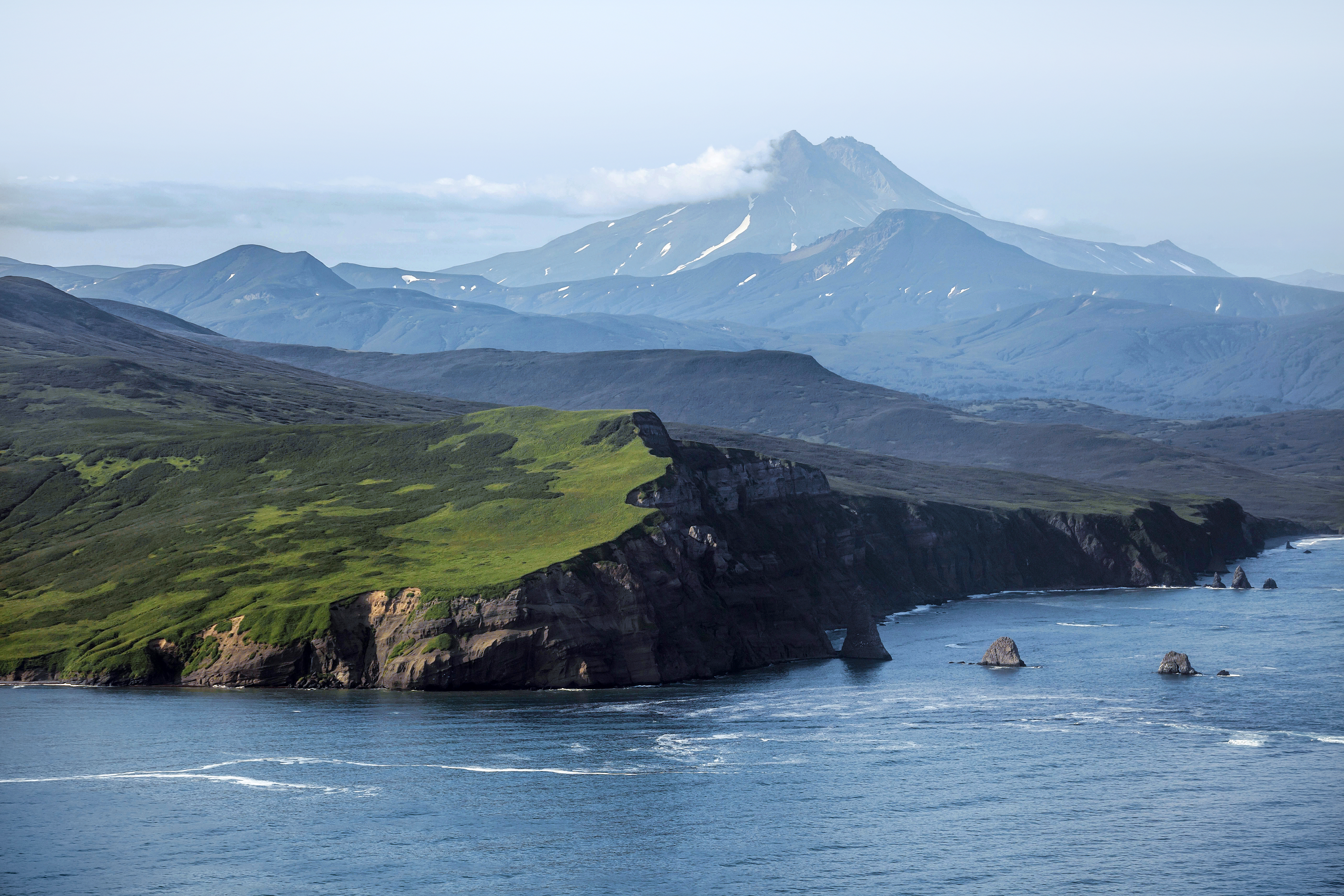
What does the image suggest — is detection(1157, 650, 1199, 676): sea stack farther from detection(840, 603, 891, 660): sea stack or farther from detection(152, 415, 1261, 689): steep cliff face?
detection(152, 415, 1261, 689): steep cliff face

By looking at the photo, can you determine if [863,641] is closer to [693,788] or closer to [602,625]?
[602,625]

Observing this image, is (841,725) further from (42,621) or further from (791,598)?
(42,621)

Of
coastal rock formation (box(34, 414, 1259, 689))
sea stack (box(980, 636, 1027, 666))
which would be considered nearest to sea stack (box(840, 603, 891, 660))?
coastal rock formation (box(34, 414, 1259, 689))

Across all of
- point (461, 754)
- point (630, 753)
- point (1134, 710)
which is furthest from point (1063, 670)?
point (461, 754)

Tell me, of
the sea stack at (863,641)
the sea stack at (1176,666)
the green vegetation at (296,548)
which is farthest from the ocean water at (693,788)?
the sea stack at (863,641)

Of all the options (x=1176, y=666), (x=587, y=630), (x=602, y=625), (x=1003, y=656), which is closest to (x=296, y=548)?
(x=587, y=630)

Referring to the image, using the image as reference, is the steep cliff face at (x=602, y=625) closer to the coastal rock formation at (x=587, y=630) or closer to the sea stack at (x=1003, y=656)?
the coastal rock formation at (x=587, y=630)
